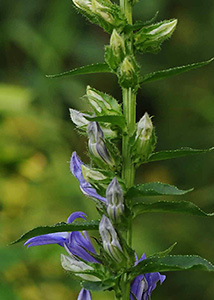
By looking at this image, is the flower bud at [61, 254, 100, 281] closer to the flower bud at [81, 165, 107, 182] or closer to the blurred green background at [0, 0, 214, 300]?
the flower bud at [81, 165, 107, 182]

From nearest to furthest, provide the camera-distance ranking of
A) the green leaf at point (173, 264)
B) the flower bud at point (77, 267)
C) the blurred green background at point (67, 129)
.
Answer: the green leaf at point (173, 264) → the flower bud at point (77, 267) → the blurred green background at point (67, 129)

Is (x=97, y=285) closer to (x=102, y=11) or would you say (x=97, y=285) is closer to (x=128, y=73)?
(x=128, y=73)

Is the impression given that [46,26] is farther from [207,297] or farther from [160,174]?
[207,297]

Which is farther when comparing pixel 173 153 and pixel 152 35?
pixel 152 35

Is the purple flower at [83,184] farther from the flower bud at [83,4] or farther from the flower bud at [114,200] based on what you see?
the flower bud at [83,4]

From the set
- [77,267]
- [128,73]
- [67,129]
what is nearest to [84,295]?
[77,267]

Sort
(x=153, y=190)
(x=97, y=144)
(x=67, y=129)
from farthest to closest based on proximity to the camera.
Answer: (x=67, y=129), (x=97, y=144), (x=153, y=190)

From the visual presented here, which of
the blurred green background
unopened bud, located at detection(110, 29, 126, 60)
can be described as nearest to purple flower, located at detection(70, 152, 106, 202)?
unopened bud, located at detection(110, 29, 126, 60)

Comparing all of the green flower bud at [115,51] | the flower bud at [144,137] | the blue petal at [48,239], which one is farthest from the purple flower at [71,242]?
the green flower bud at [115,51]
